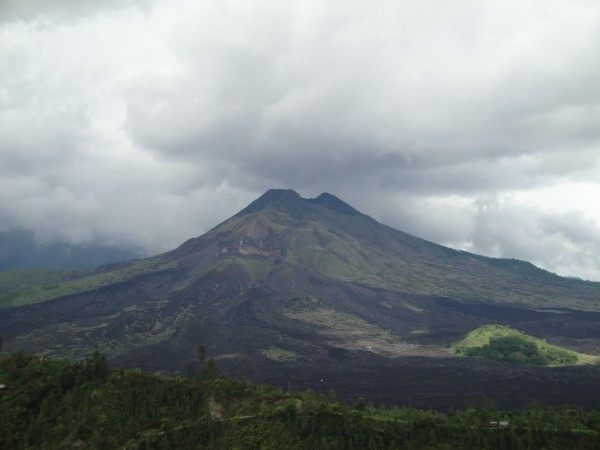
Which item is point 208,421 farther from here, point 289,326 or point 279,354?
point 289,326

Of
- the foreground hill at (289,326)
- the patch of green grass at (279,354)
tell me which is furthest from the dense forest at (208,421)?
the patch of green grass at (279,354)

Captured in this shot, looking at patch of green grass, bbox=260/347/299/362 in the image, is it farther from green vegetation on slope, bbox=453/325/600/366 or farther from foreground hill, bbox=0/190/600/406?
green vegetation on slope, bbox=453/325/600/366

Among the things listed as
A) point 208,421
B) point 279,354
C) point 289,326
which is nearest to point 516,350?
point 279,354

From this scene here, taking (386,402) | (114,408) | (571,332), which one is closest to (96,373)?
(114,408)

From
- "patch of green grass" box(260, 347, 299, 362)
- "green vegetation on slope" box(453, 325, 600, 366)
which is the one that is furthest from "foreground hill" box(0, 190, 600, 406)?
"green vegetation on slope" box(453, 325, 600, 366)

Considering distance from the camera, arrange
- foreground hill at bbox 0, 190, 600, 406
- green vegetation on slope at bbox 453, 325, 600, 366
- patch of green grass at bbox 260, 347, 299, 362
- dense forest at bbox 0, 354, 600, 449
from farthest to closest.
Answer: patch of green grass at bbox 260, 347, 299, 362 → green vegetation on slope at bbox 453, 325, 600, 366 → foreground hill at bbox 0, 190, 600, 406 → dense forest at bbox 0, 354, 600, 449
